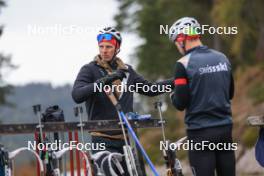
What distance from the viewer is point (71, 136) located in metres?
8.46

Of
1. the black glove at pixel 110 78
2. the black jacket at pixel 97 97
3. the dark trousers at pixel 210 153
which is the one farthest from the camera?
the black jacket at pixel 97 97

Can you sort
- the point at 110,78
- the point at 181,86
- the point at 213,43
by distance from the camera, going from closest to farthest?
the point at 181,86 < the point at 110,78 < the point at 213,43

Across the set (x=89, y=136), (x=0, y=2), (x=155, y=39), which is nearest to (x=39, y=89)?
(x=155, y=39)

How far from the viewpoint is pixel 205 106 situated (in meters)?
7.32

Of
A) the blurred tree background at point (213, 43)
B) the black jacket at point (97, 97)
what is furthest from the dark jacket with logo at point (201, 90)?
the blurred tree background at point (213, 43)

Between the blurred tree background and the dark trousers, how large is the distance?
57.2ft

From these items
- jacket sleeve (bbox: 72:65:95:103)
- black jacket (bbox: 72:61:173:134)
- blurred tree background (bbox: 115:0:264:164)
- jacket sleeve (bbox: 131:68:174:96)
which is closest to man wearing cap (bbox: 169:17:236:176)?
jacket sleeve (bbox: 72:65:95:103)

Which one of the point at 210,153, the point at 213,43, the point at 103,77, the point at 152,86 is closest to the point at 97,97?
the point at 103,77

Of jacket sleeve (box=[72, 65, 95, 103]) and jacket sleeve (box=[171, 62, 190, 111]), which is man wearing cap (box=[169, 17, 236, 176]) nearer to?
jacket sleeve (box=[171, 62, 190, 111])

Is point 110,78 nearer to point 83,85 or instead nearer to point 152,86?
point 83,85

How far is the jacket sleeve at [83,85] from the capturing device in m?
8.12

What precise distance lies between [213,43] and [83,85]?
106 ft

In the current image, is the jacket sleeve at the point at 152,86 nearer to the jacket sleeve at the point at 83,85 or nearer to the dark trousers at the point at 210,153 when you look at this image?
the jacket sleeve at the point at 83,85

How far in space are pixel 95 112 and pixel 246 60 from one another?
26415 mm
